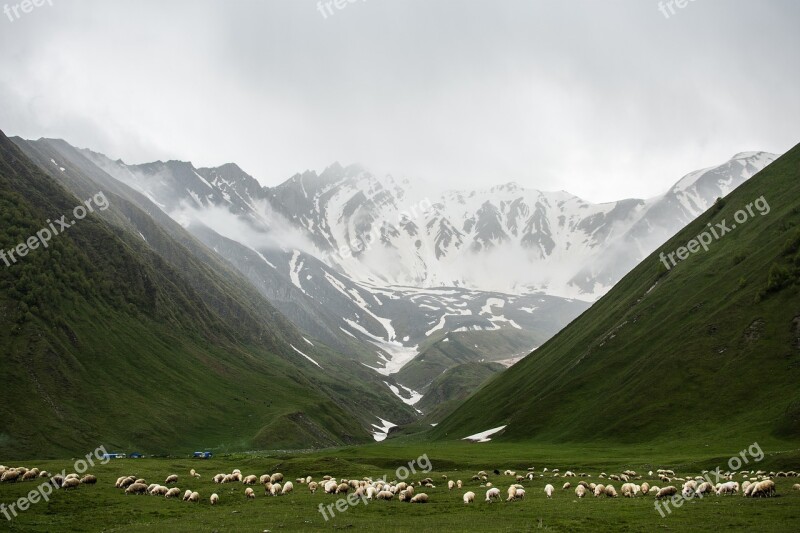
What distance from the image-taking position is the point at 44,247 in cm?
17188

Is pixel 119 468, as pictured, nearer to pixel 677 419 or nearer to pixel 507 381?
pixel 677 419

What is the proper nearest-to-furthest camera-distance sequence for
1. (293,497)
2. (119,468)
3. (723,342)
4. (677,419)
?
1. (293,497)
2. (119,468)
3. (677,419)
4. (723,342)

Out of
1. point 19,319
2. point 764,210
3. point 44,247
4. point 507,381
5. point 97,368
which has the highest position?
point 44,247

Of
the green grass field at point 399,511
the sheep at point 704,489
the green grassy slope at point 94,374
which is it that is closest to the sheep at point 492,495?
the green grass field at point 399,511

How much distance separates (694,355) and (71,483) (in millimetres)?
97333

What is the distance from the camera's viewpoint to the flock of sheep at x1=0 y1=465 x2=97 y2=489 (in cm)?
4141

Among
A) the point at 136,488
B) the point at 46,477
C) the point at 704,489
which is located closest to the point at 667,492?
the point at 704,489

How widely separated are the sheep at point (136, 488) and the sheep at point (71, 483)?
12.3 feet

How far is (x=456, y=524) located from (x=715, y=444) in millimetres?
56241

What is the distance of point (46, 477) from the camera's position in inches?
1716

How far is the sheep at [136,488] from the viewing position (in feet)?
141

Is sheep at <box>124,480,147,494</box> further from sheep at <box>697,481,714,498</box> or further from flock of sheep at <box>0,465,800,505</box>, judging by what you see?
sheep at <box>697,481,714,498</box>

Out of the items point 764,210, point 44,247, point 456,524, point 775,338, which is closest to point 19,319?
point 44,247

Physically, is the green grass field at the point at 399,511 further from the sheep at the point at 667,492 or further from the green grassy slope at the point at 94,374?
the green grassy slope at the point at 94,374
